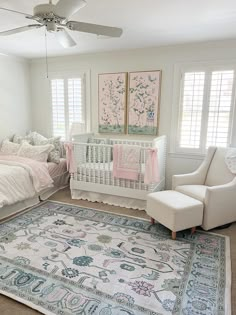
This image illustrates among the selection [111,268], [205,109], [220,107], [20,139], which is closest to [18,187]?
[20,139]

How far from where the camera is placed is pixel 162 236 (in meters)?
2.71

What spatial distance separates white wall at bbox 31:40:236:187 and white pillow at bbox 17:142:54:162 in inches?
38.0

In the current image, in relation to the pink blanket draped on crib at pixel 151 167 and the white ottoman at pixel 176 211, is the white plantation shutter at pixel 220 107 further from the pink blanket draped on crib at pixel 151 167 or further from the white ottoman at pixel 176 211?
the white ottoman at pixel 176 211

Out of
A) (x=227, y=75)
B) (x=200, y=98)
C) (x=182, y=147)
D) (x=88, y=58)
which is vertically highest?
(x=88, y=58)

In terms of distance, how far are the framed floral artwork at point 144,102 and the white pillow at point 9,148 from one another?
205 centimetres

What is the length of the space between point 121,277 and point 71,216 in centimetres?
137

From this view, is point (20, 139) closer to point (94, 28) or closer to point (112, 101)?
point (112, 101)

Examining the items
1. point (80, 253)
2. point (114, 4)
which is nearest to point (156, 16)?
point (114, 4)

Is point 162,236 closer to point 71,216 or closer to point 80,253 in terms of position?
point 80,253

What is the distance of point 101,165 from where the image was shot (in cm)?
363

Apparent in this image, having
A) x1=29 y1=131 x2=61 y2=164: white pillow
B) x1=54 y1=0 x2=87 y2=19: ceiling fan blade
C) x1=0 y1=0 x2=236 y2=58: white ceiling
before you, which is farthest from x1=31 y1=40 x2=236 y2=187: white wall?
x1=54 y1=0 x2=87 y2=19: ceiling fan blade

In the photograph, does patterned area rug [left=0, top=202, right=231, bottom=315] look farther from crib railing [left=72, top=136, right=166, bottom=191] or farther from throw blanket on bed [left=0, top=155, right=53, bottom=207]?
crib railing [left=72, top=136, right=166, bottom=191]

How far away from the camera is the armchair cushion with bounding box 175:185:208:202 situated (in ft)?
9.38

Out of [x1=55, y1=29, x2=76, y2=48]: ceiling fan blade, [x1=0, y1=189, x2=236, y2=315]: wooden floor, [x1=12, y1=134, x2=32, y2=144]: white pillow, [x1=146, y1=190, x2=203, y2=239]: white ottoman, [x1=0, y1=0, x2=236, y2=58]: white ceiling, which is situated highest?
[x1=0, y1=0, x2=236, y2=58]: white ceiling
